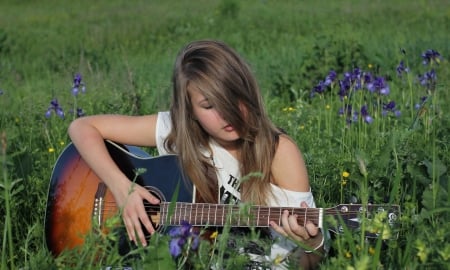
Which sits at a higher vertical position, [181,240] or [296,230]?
[181,240]

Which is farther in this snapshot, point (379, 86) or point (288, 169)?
point (379, 86)

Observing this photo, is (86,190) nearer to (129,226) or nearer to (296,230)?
(129,226)

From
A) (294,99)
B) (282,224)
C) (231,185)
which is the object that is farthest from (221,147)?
(294,99)

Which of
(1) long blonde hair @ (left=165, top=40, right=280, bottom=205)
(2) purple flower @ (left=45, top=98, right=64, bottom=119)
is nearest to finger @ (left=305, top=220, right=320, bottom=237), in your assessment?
(1) long blonde hair @ (left=165, top=40, right=280, bottom=205)

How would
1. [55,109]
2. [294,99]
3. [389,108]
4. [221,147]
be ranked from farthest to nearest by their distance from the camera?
[294,99], [55,109], [389,108], [221,147]

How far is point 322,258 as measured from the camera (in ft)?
8.91

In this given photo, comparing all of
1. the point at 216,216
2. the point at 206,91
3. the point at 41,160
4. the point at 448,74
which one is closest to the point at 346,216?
the point at 216,216

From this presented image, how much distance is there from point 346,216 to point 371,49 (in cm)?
503

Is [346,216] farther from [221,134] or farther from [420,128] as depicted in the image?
[420,128]

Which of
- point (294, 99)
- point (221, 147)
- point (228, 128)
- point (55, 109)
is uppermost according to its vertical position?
point (228, 128)

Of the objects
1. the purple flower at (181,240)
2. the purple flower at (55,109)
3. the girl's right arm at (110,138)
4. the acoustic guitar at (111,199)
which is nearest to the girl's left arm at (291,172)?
the acoustic guitar at (111,199)

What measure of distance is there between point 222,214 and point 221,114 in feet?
1.11

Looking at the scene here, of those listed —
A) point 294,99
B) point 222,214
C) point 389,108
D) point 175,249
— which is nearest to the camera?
point 175,249

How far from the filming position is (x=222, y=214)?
274 cm
